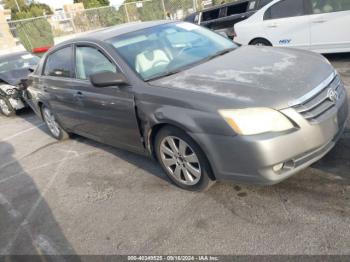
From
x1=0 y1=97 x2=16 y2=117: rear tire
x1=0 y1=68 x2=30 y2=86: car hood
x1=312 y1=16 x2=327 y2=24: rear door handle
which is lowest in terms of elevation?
x1=0 y1=97 x2=16 y2=117: rear tire

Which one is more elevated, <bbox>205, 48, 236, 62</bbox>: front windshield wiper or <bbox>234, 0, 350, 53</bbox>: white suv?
<bbox>205, 48, 236, 62</bbox>: front windshield wiper

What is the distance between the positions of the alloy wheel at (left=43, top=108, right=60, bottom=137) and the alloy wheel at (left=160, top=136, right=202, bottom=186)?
9.65ft

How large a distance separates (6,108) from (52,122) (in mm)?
3292

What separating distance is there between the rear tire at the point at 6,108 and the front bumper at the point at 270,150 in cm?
679

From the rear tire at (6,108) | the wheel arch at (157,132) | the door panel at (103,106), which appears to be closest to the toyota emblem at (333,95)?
the wheel arch at (157,132)

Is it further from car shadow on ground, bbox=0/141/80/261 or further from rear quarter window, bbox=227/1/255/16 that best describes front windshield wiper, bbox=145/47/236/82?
rear quarter window, bbox=227/1/255/16

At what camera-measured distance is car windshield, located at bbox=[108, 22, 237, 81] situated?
149 inches

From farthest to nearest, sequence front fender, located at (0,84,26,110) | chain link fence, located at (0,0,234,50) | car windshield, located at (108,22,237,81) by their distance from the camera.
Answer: chain link fence, located at (0,0,234,50) < front fender, located at (0,84,26,110) < car windshield, located at (108,22,237,81)

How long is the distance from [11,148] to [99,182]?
2884 mm

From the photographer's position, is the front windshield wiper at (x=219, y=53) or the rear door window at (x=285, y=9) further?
the rear door window at (x=285, y=9)

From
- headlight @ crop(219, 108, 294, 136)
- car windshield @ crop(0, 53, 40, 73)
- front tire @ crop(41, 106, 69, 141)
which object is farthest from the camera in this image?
car windshield @ crop(0, 53, 40, 73)

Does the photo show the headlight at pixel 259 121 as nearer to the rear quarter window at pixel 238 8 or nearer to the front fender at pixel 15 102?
the front fender at pixel 15 102

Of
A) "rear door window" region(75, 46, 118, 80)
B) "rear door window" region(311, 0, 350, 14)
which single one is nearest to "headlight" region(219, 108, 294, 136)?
"rear door window" region(75, 46, 118, 80)

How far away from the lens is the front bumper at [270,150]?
9.20ft
